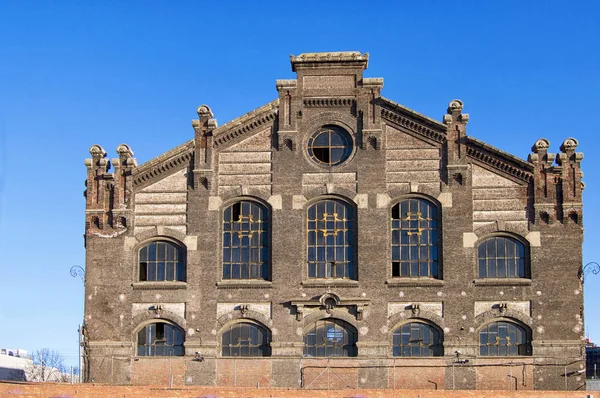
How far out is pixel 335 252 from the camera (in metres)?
46.1

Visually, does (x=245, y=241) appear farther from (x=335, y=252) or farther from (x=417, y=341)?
(x=417, y=341)

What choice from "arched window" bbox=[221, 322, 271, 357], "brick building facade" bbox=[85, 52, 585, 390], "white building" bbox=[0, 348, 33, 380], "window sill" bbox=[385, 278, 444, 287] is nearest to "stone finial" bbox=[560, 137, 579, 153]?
"brick building facade" bbox=[85, 52, 585, 390]

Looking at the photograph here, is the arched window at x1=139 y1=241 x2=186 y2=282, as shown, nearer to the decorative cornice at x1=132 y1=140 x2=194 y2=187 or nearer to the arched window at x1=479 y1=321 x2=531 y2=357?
the decorative cornice at x1=132 y1=140 x2=194 y2=187

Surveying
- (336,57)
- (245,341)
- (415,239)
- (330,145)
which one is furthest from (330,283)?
(336,57)

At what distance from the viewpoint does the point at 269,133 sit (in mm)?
47406

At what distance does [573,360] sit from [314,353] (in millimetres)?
11783

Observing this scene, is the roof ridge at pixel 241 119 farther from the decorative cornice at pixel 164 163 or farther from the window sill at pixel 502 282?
the window sill at pixel 502 282

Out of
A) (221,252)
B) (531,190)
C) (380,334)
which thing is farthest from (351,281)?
(531,190)

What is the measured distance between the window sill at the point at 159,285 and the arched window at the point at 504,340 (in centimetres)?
1424

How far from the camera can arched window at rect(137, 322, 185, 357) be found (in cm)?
4572

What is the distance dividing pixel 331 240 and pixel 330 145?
4.67m

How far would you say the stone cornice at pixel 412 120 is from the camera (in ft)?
152

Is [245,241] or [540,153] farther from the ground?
[540,153]

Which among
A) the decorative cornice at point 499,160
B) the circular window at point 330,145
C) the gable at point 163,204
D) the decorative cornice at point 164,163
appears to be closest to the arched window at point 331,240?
the circular window at point 330,145
